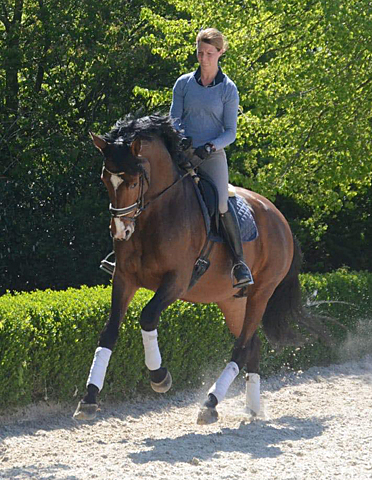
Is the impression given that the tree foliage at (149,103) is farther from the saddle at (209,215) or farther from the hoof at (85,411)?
the hoof at (85,411)

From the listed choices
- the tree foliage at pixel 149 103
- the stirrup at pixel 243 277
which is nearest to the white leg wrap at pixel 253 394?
the stirrup at pixel 243 277

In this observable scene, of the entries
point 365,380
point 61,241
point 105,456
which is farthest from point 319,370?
point 105,456

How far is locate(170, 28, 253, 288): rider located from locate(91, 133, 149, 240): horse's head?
0.74m

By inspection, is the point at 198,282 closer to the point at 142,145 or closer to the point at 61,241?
the point at 142,145

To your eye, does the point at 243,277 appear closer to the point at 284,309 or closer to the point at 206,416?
the point at 206,416

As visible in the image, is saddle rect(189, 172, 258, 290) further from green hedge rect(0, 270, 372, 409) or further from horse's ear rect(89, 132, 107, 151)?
green hedge rect(0, 270, 372, 409)

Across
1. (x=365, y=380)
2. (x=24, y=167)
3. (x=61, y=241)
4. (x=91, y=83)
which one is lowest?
(x=365, y=380)

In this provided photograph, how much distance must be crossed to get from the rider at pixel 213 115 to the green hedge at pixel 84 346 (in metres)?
1.53

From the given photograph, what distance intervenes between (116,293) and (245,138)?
6273 mm

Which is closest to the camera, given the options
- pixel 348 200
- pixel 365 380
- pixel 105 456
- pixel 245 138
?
pixel 105 456

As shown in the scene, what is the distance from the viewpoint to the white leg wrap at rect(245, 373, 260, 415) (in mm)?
7824

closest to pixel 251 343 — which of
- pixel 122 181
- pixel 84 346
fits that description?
pixel 84 346

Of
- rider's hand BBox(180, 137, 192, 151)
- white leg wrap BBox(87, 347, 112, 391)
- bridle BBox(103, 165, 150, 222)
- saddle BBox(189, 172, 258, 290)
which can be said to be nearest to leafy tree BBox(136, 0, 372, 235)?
saddle BBox(189, 172, 258, 290)

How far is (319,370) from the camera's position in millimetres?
10500
